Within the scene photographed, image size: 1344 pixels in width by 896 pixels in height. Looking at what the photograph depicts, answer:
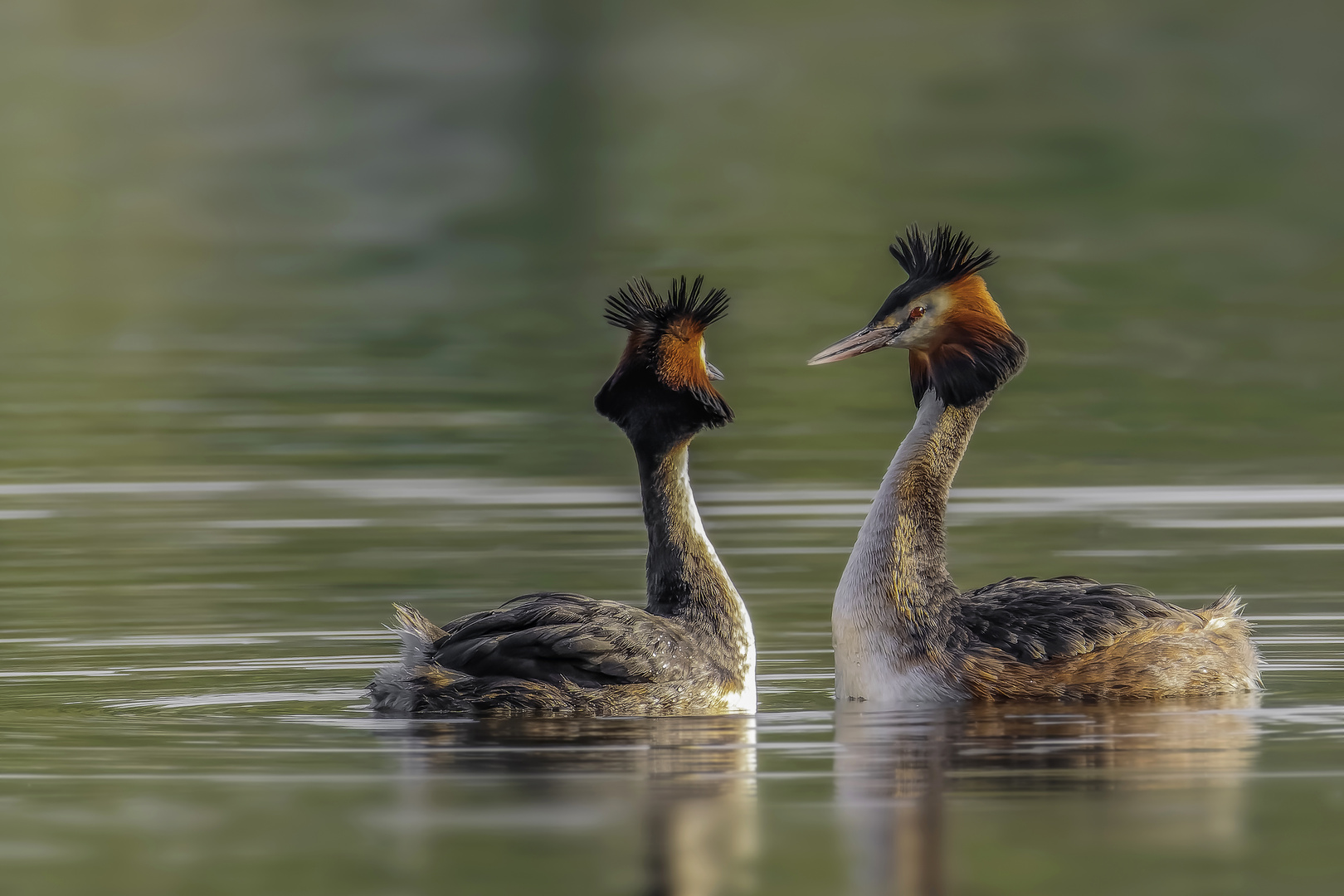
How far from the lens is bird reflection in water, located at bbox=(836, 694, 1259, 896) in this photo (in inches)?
311

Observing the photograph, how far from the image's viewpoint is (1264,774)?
29.6 ft

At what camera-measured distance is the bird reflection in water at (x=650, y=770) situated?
7.66 meters

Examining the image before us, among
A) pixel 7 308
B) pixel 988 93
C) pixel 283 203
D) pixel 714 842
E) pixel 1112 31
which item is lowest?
pixel 714 842

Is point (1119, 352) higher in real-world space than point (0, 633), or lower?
higher

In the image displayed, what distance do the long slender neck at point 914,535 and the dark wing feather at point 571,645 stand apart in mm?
1065

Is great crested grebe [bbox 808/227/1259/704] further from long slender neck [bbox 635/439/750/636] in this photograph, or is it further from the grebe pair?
long slender neck [bbox 635/439/750/636]

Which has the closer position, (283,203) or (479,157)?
(283,203)

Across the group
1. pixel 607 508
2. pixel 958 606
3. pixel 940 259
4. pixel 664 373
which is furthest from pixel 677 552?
pixel 607 508

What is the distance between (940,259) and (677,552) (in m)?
1.90

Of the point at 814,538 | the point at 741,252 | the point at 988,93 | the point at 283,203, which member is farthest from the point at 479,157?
the point at 814,538

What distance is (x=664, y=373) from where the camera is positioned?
35.7 ft

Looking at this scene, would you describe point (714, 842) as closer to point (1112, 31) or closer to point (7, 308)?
point (7, 308)

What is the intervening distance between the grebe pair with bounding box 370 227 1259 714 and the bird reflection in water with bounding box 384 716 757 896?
20 centimetres

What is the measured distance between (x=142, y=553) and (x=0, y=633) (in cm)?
291
